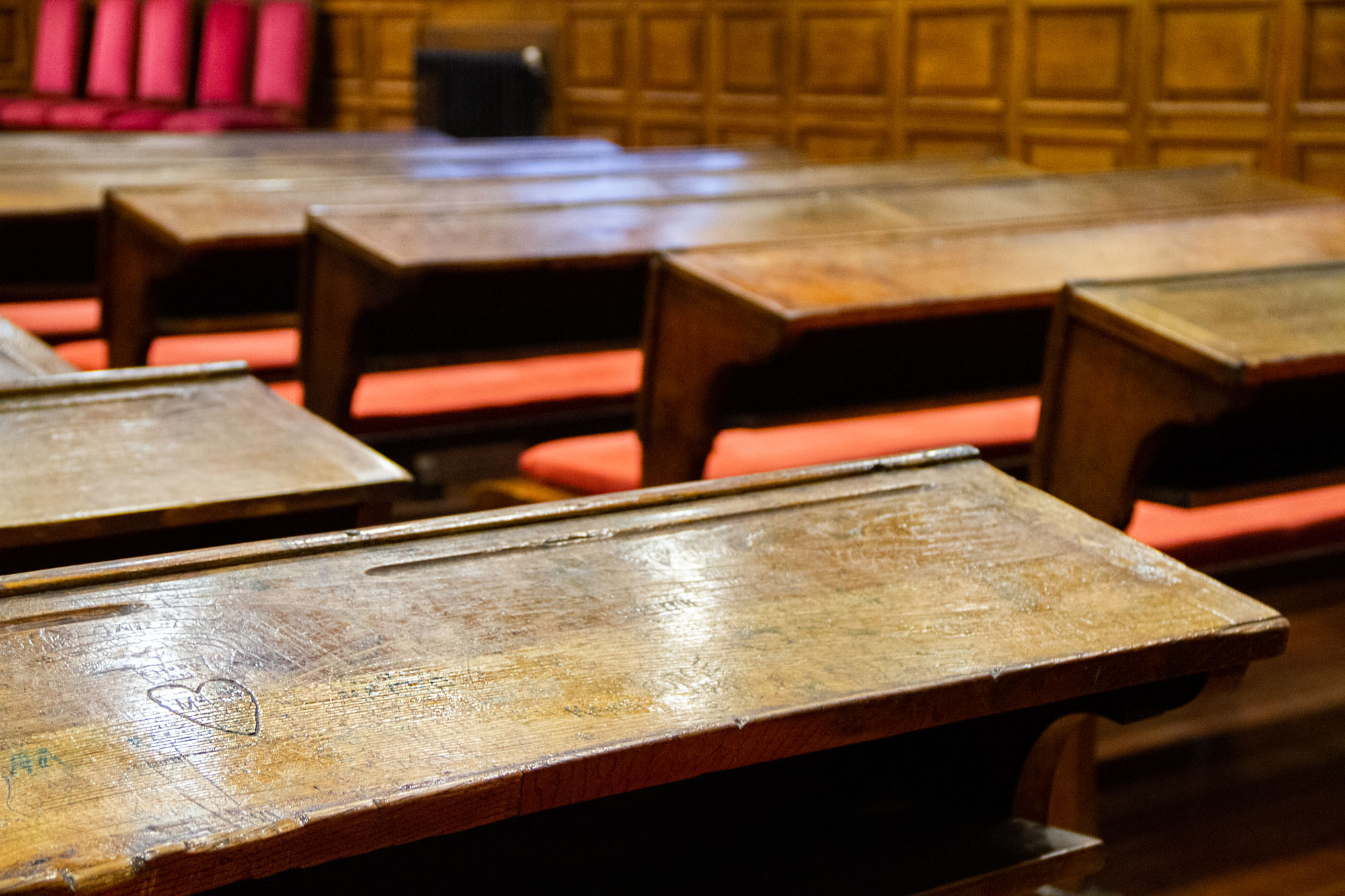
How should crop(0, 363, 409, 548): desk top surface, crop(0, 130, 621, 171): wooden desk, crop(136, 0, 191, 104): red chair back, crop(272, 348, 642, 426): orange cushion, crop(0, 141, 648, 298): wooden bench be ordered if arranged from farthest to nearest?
crop(136, 0, 191, 104): red chair back, crop(0, 130, 621, 171): wooden desk, crop(0, 141, 648, 298): wooden bench, crop(272, 348, 642, 426): orange cushion, crop(0, 363, 409, 548): desk top surface

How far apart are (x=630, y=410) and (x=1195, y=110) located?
9.29 feet

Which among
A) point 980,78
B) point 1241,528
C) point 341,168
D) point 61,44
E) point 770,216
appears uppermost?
point 61,44

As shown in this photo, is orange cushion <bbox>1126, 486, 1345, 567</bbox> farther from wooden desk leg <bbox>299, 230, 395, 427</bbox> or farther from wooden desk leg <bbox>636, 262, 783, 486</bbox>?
wooden desk leg <bbox>299, 230, 395, 427</bbox>

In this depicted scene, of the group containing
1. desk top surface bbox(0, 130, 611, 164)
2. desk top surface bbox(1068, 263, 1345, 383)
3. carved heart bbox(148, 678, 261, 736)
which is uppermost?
desk top surface bbox(0, 130, 611, 164)

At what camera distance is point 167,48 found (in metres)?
9.15

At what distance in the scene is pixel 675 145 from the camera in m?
6.82

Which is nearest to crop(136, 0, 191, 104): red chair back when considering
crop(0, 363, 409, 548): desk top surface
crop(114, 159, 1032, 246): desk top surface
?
crop(114, 159, 1032, 246): desk top surface

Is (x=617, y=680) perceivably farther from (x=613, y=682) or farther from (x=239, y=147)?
(x=239, y=147)

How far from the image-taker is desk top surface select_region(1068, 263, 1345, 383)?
179cm

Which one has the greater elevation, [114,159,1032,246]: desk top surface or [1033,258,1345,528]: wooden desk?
[114,159,1032,246]: desk top surface

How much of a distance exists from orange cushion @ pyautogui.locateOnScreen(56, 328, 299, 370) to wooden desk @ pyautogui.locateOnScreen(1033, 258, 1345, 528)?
165 cm

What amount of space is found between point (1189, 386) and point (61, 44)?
948 cm

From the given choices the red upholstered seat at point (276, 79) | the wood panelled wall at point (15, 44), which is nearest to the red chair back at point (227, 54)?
the red upholstered seat at point (276, 79)

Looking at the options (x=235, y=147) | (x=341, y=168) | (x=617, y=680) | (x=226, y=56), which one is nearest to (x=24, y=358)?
(x=617, y=680)
